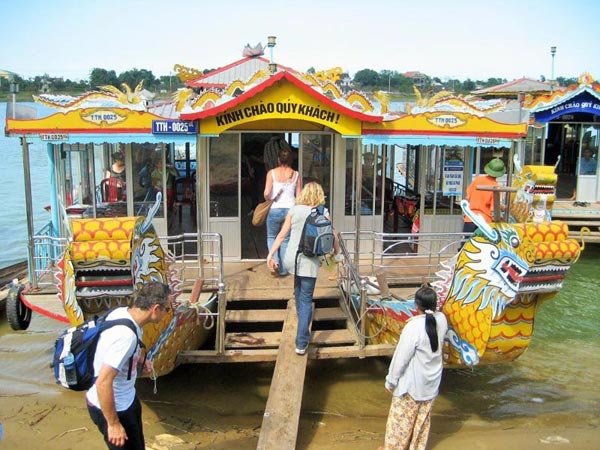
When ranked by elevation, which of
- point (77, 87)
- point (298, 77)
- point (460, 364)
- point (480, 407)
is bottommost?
point (480, 407)

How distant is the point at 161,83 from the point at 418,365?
26.1m

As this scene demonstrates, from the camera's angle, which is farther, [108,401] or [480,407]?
[480,407]

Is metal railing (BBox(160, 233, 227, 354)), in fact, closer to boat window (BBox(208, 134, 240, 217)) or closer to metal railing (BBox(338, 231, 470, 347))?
boat window (BBox(208, 134, 240, 217))

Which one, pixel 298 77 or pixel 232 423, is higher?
pixel 298 77

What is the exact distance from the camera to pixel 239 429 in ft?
22.8

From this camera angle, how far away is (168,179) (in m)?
9.96

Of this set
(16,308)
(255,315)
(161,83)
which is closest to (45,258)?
(16,308)

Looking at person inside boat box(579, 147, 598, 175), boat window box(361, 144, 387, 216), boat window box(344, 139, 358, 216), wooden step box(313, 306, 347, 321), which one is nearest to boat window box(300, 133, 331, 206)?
boat window box(344, 139, 358, 216)

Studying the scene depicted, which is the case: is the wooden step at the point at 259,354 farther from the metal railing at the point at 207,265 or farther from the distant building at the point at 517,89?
the distant building at the point at 517,89

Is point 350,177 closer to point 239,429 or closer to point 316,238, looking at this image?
point 316,238

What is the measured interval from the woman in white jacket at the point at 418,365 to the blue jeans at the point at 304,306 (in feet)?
4.95

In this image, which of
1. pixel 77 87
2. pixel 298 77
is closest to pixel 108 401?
pixel 298 77

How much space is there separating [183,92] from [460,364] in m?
4.75

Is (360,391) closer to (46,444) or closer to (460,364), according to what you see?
(460,364)
